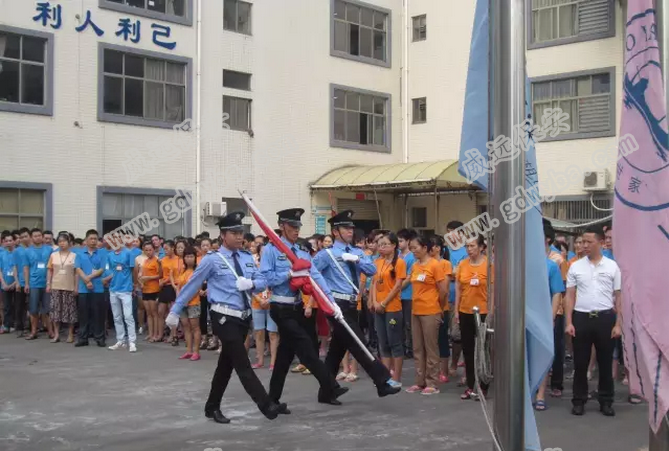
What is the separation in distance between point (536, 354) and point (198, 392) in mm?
6294

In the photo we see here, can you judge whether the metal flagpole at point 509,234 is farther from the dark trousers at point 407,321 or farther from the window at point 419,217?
the window at point 419,217

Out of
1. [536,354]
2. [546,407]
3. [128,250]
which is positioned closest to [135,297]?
[128,250]

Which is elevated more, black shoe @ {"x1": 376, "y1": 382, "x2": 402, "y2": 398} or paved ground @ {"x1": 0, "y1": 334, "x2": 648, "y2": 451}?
black shoe @ {"x1": 376, "y1": 382, "x2": 402, "y2": 398}

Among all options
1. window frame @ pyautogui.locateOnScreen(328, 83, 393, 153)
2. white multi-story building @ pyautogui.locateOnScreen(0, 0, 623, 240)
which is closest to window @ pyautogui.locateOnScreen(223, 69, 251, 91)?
white multi-story building @ pyautogui.locateOnScreen(0, 0, 623, 240)

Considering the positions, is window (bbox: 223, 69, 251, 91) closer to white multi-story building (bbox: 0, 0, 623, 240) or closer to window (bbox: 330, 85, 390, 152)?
white multi-story building (bbox: 0, 0, 623, 240)

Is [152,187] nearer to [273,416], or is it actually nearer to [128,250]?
[128,250]

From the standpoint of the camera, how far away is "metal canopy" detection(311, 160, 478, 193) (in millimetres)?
20391

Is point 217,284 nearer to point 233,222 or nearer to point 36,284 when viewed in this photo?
point 233,222

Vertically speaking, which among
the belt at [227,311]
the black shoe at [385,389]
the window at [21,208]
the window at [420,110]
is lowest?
the black shoe at [385,389]

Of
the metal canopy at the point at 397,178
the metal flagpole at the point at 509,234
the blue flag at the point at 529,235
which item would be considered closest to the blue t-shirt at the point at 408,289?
the blue flag at the point at 529,235

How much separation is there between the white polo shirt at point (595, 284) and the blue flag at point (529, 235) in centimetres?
442

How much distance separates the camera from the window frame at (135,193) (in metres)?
17.9

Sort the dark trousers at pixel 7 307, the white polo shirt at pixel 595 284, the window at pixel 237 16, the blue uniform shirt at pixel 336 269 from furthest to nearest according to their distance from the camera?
1. the window at pixel 237 16
2. the dark trousers at pixel 7 307
3. the blue uniform shirt at pixel 336 269
4. the white polo shirt at pixel 595 284

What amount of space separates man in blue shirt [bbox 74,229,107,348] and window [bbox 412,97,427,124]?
1359cm
